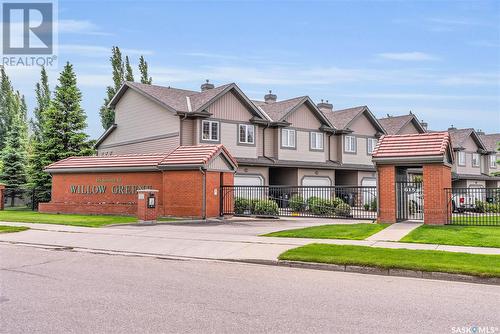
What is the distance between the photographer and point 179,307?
22.3 ft

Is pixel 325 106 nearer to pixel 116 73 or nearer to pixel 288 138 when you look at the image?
pixel 288 138

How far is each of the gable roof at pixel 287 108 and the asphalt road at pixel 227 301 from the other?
25.0 metres

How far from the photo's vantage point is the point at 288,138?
3516 cm

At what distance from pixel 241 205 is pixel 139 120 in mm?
12222

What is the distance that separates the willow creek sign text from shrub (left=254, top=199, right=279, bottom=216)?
560cm

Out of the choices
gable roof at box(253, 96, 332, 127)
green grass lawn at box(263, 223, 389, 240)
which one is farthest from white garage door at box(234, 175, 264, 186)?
green grass lawn at box(263, 223, 389, 240)

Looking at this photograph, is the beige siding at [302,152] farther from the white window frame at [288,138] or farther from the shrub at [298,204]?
the shrub at [298,204]

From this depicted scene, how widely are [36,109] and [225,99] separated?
52391 millimetres

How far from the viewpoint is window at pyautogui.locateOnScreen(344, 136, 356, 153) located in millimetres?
39094

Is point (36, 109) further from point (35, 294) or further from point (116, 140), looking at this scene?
point (35, 294)

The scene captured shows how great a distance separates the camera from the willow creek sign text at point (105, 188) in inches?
973

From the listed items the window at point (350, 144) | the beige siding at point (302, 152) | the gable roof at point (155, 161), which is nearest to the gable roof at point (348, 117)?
the window at point (350, 144)

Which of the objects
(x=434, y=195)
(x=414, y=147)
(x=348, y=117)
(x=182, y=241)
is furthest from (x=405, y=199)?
(x=348, y=117)

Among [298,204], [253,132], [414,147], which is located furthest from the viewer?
[253,132]
